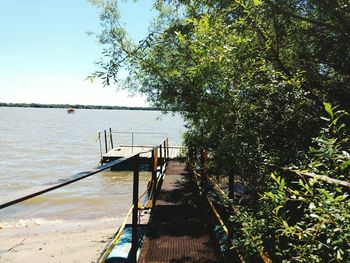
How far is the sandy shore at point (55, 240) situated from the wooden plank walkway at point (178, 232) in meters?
2.84

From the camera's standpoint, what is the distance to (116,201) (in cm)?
1656

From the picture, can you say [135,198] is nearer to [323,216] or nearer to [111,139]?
[323,216]

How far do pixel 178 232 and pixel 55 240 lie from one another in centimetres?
659

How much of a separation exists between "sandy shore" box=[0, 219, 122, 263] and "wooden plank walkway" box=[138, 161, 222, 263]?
9.32 ft

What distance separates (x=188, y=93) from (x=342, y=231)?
6013mm

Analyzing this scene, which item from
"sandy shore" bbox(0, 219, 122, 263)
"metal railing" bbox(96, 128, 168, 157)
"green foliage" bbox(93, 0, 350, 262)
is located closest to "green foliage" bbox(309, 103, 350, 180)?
"green foliage" bbox(93, 0, 350, 262)

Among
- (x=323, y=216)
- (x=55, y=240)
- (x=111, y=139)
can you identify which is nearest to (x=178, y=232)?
(x=323, y=216)

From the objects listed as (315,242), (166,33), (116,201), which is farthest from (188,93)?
(116,201)

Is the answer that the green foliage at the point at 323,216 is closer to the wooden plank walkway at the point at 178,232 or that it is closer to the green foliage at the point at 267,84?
the green foliage at the point at 267,84

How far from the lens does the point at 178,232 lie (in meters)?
5.79

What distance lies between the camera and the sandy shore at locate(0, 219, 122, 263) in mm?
9188

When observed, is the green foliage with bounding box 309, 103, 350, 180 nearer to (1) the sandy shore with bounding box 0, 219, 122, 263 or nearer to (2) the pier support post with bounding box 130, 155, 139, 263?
(2) the pier support post with bounding box 130, 155, 139, 263

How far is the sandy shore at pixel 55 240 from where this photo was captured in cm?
919

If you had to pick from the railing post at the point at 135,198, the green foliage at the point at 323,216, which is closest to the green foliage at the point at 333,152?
the green foliage at the point at 323,216
